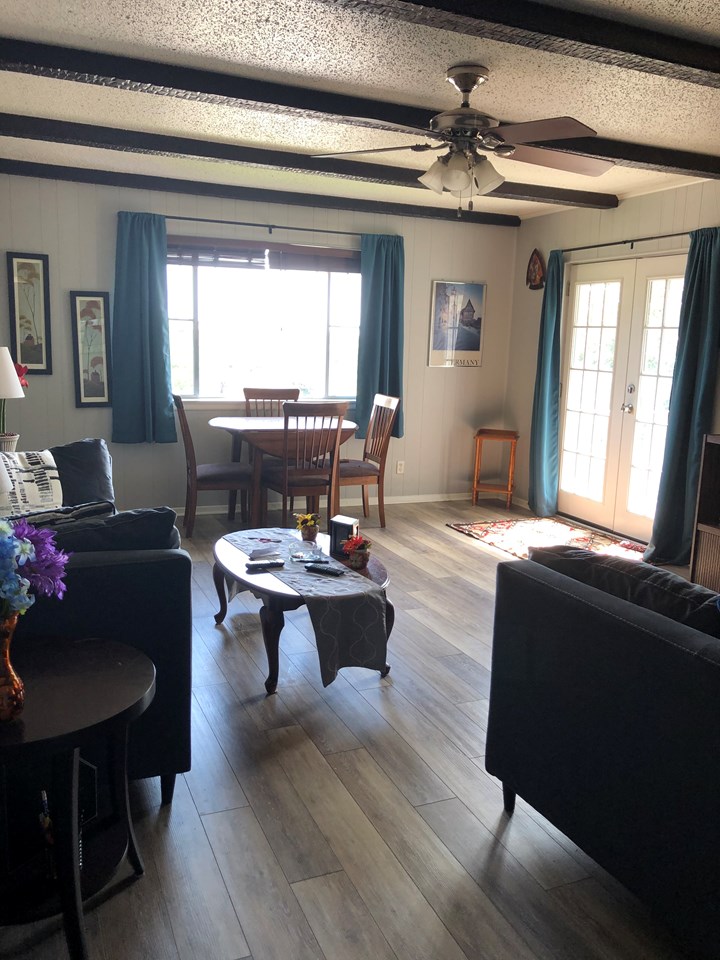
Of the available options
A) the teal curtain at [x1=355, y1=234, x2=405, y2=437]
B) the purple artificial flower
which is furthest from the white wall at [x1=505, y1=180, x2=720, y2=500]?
the purple artificial flower

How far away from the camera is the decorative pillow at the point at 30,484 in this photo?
3.21 m

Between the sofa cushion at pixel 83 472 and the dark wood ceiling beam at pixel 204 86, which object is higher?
the dark wood ceiling beam at pixel 204 86

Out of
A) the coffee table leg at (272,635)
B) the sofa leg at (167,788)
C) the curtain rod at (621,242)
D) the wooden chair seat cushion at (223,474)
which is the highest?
the curtain rod at (621,242)

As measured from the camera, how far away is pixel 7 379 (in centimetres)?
415

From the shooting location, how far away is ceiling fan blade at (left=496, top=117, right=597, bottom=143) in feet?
8.97

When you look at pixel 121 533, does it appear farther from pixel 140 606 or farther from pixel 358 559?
pixel 358 559

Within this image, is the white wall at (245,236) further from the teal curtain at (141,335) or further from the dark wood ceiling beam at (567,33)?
the dark wood ceiling beam at (567,33)

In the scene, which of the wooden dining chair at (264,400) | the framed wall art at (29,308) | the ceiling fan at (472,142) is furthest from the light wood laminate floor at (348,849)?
the framed wall art at (29,308)

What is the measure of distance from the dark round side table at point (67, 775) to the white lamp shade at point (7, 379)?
8.67ft

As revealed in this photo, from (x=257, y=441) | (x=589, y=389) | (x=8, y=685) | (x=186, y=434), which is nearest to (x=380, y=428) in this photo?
(x=257, y=441)

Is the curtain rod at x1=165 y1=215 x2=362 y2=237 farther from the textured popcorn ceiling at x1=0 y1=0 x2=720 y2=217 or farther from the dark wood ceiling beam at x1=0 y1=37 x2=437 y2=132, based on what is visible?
the dark wood ceiling beam at x1=0 y1=37 x2=437 y2=132

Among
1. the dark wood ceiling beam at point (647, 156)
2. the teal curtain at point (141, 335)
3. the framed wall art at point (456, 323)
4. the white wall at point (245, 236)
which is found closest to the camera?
the dark wood ceiling beam at point (647, 156)

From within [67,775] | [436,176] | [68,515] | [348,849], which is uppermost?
[436,176]

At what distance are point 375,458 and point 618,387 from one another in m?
1.89
